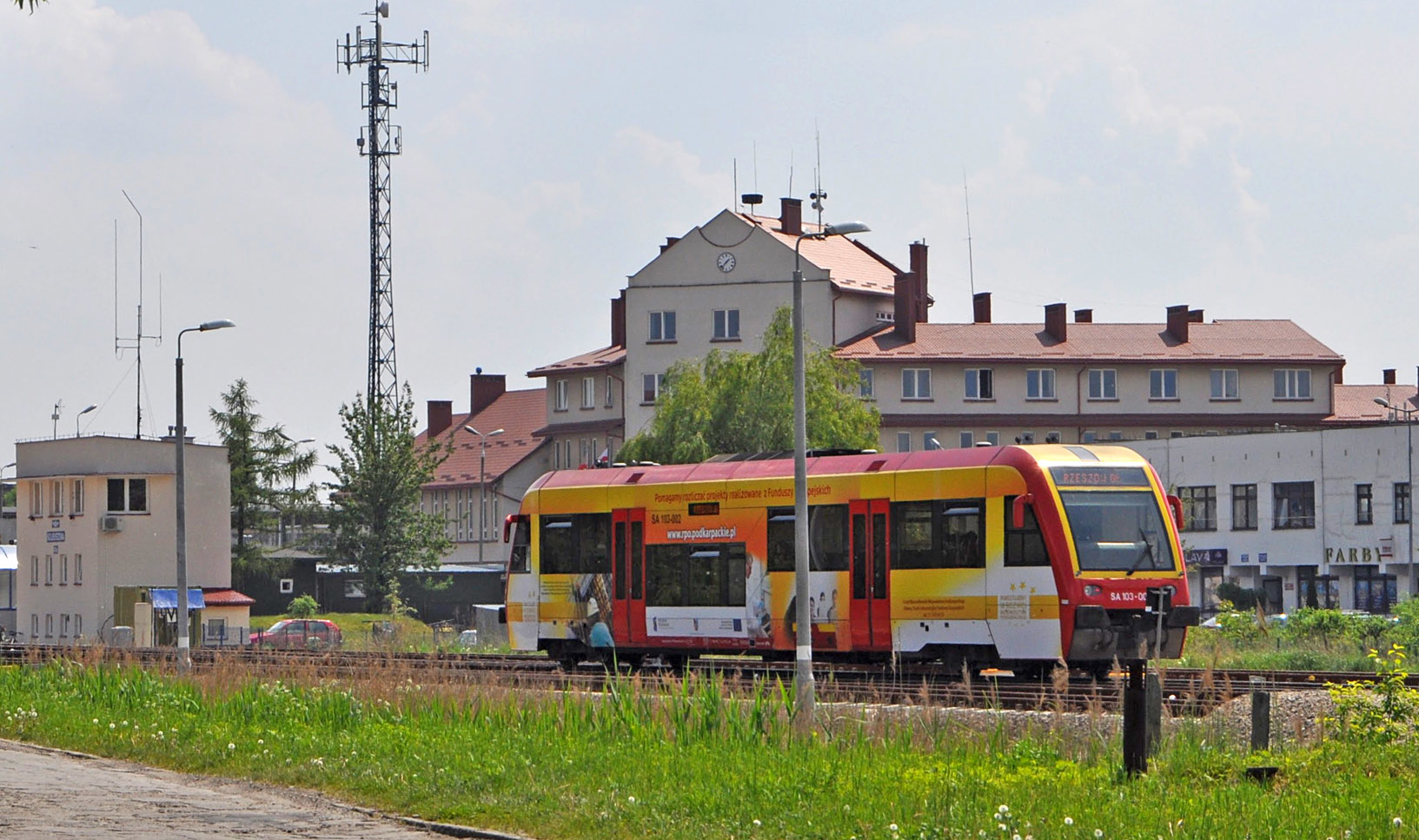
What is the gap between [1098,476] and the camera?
26.1 metres

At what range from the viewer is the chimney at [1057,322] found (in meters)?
92.6

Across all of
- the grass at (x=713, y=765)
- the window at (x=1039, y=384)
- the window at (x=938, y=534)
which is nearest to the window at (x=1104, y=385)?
the window at (x=1039, y=384)

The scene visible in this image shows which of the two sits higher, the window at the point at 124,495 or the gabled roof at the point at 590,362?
the gabled roof at the point at 590,362

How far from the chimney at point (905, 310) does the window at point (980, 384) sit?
10.4 feet

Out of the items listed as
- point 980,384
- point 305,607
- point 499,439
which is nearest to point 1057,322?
point 980,384

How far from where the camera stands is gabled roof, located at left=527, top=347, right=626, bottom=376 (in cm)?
9531

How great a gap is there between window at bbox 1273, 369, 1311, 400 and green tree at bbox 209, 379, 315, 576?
44931 millimetres

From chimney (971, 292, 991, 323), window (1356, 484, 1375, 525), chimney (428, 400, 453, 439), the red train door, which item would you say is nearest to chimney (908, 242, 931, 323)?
chimney (971, 292, 991, 323)

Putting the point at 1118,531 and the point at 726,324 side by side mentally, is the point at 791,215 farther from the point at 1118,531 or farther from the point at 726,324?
the point at 1118,531

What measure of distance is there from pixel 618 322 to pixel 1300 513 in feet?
132

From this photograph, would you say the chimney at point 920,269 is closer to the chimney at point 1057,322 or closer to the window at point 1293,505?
the chimney at point 1057,322

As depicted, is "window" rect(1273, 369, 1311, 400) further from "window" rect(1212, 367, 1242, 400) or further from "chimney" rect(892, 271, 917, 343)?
"chimney" rect(892, 271, 917, 343)

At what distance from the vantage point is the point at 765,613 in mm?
29250

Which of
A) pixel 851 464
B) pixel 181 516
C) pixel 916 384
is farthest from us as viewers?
pixel 916 384
